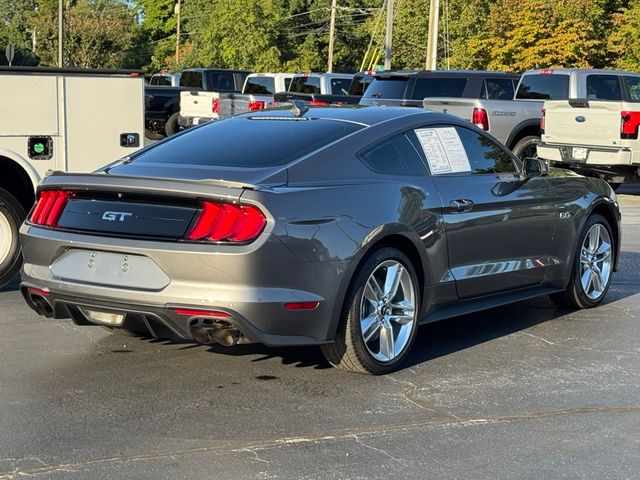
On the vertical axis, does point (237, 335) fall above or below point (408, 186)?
below

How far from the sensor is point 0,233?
8523 millimetres

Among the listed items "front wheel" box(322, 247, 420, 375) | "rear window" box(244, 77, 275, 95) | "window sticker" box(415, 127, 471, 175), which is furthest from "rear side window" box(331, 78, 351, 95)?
"front wheel" box(322, 247, 420, 375)

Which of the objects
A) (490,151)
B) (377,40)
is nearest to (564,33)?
(377,40)

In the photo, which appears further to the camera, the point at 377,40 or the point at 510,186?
the point at 377,40

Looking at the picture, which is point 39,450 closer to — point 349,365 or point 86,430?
point 86,430

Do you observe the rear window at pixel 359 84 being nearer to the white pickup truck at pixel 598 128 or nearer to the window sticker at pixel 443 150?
the white pickup truck at pixel 598 128

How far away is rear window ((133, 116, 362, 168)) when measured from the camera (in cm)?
614

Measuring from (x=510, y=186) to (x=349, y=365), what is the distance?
1.98 m

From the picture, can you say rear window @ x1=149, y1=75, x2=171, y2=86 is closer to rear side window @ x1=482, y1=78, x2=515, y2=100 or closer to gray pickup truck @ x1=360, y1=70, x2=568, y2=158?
gray pickup truck @ x1=360, y1=70, x2=568, y2=158

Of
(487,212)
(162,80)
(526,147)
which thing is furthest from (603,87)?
(162,80)

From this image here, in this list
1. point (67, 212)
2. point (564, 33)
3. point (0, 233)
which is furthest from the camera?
point (564, 33)

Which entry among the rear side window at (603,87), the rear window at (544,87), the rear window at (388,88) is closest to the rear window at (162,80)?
the rear window at (388,88)

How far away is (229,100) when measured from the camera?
2569cm

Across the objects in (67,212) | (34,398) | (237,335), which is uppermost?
(67,212)
